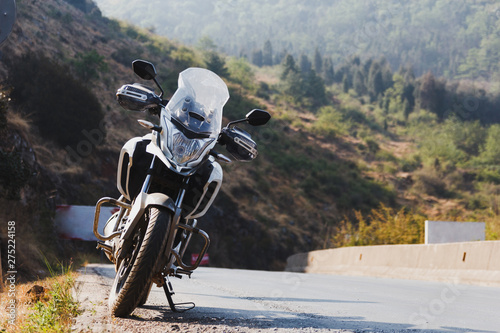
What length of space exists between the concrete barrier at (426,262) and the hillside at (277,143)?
2.93m

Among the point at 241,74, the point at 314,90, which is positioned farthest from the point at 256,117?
the point at 314,90

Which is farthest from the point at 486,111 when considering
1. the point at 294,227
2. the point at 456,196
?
the point at 294,227

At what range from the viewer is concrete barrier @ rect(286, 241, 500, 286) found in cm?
1099

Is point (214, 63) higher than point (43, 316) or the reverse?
the reverse

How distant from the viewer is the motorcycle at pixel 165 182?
4.24 metres

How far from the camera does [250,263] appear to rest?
3444 cm

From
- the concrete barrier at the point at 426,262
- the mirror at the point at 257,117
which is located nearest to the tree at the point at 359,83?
the concrete barrier at the point at 426,262

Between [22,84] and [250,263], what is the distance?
15962 millimetres

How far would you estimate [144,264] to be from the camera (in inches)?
161

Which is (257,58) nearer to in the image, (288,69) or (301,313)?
(288,69)

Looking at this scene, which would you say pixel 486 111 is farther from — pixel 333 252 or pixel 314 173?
pixel 333 252

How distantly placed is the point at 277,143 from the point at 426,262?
2056 inches

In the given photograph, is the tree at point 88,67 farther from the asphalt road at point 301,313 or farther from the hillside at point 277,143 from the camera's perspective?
the asphalt road at point 301,313

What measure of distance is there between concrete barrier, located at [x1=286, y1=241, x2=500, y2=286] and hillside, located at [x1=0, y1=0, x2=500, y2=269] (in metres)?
2.93
